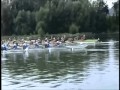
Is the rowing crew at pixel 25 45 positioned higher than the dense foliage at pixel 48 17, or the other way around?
the dense foliage at pixel 48 17

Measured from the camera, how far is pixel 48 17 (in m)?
49.3

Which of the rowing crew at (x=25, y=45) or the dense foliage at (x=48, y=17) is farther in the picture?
the dense foliage at (x=48, y=17)

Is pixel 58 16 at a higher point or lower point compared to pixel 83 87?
higher

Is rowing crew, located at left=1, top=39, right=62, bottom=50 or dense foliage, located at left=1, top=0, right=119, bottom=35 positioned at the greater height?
dense foliage, located at left=1, top=0, right=119, bottom=35

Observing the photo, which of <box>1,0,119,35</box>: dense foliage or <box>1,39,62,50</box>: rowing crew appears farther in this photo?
<box>1,0,119,35</box>: dense foliage

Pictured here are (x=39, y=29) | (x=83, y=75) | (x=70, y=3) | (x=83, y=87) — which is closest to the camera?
(x=83, y=87)

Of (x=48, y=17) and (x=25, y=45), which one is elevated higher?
(x=48, y=17)

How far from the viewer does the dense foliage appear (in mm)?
48219

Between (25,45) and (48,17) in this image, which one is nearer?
(25,45)

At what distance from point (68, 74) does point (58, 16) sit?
123ft

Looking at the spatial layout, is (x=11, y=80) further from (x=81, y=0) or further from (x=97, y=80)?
(x=81, y=0)

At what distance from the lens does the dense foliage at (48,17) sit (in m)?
48.2

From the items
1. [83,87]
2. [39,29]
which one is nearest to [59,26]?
[39,29]

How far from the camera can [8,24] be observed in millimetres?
48469
